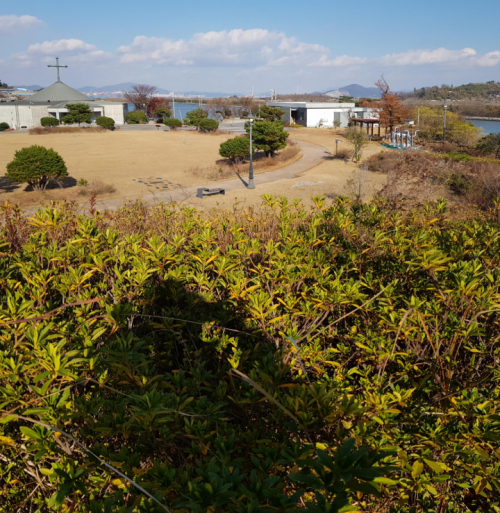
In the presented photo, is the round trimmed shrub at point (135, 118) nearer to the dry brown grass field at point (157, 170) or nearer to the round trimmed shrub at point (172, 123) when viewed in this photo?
the round trimmed shrub at point (172, 123)

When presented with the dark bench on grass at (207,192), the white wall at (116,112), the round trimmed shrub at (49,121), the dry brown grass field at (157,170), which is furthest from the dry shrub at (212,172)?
the white wall at (116,112)

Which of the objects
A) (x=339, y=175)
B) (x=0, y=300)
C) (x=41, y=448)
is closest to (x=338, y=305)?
(x=41, y=448)

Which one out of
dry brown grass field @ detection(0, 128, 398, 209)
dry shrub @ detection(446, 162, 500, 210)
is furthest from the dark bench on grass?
dry shrub @ detection(446, 162, 500, 210)

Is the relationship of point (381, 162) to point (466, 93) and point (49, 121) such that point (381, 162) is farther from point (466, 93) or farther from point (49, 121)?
point (466, 93)

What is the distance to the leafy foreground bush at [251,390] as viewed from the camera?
109cm

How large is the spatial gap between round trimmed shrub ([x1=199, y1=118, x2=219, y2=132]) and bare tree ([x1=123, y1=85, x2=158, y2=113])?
29.8 metres

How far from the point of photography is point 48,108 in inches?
1837

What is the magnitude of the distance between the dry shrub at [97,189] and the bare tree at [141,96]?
5412cm

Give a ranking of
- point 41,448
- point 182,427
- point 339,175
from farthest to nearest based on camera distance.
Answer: point 339,175, point 182,427, point 41,448

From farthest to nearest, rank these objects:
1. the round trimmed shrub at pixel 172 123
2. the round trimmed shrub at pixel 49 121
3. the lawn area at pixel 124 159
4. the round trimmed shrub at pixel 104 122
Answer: the round trimmed shrub at pixel 172 123 → the round trimmed shrub at pixel 104 122 → the round trimmed shrub at pixel 49 121 → the lawn area at pixel 124 159

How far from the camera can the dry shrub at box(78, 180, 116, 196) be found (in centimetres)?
1656

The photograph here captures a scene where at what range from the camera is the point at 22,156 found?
16.5m

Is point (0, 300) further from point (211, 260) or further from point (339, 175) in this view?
point (339, 175)

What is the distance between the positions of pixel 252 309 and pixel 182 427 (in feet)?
2.21
